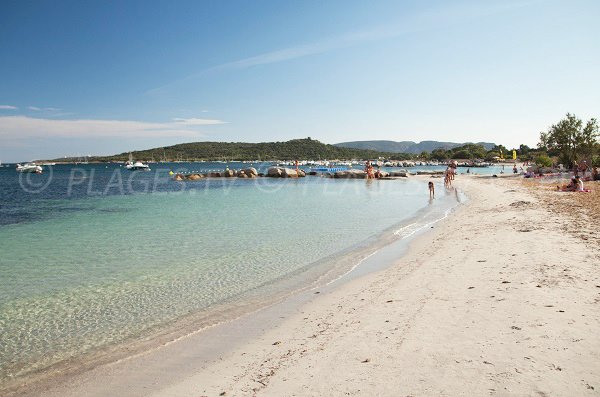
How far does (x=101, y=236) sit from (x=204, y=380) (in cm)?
1440

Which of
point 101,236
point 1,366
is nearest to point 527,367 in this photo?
point 1,366

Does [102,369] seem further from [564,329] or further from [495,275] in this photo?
[495,275]

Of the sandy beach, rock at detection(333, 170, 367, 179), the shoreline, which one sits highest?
rock at detection(333, 170, 367, 179)

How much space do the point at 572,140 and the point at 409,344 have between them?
59744mm

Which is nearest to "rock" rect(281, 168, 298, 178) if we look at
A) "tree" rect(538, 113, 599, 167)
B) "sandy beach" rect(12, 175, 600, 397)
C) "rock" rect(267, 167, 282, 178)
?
"rock" rect(267, 167, 282, 178)

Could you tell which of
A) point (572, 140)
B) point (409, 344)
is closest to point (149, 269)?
point (409, 344)

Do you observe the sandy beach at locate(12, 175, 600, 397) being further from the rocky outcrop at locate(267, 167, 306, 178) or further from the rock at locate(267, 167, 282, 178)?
the rock at locate(267, 167, 282, 178)

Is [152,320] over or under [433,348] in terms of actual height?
under

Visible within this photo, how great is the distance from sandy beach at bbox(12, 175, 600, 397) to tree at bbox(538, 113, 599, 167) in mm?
51499

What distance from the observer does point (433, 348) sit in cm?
554

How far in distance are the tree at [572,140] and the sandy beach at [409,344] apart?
169 feet

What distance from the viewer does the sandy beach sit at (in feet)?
15.4

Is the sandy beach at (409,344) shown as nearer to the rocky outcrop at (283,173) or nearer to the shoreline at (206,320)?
the shoreline at (206,320)

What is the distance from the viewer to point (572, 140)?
Answer: 52469 mm
